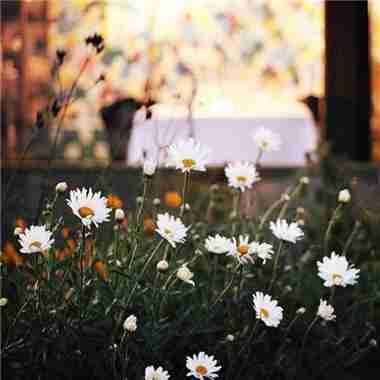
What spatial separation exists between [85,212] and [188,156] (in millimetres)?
175

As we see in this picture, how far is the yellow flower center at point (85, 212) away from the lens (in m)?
1.01

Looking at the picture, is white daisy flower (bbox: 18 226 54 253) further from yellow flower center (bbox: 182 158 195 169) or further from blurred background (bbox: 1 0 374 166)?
blurred background (bbox: 1 0 374 166)

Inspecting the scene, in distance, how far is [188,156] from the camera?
43.6 inches

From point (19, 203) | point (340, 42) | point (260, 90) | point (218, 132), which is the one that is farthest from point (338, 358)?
point (260, 90)

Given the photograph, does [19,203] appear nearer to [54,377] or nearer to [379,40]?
[54,377]

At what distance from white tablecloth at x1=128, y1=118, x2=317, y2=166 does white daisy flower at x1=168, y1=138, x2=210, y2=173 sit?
Result: 7.66 ft

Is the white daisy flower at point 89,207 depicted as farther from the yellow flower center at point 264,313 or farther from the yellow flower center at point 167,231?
the yellow flower center at point 264,313

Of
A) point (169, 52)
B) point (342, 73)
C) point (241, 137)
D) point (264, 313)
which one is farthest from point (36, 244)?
point (169, 52)

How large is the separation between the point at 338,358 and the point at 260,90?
4.48 meters

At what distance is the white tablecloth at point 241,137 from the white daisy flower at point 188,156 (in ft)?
7.66

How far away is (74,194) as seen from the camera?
41.9 inches

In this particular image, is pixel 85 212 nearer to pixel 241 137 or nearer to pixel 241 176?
pixel 241 176

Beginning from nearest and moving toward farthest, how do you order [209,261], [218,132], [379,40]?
[209,261]
[218,132]
[379,40]

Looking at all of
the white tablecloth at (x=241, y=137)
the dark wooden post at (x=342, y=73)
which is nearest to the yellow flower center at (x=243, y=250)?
the white tablecloth at (x=241, y=137)
